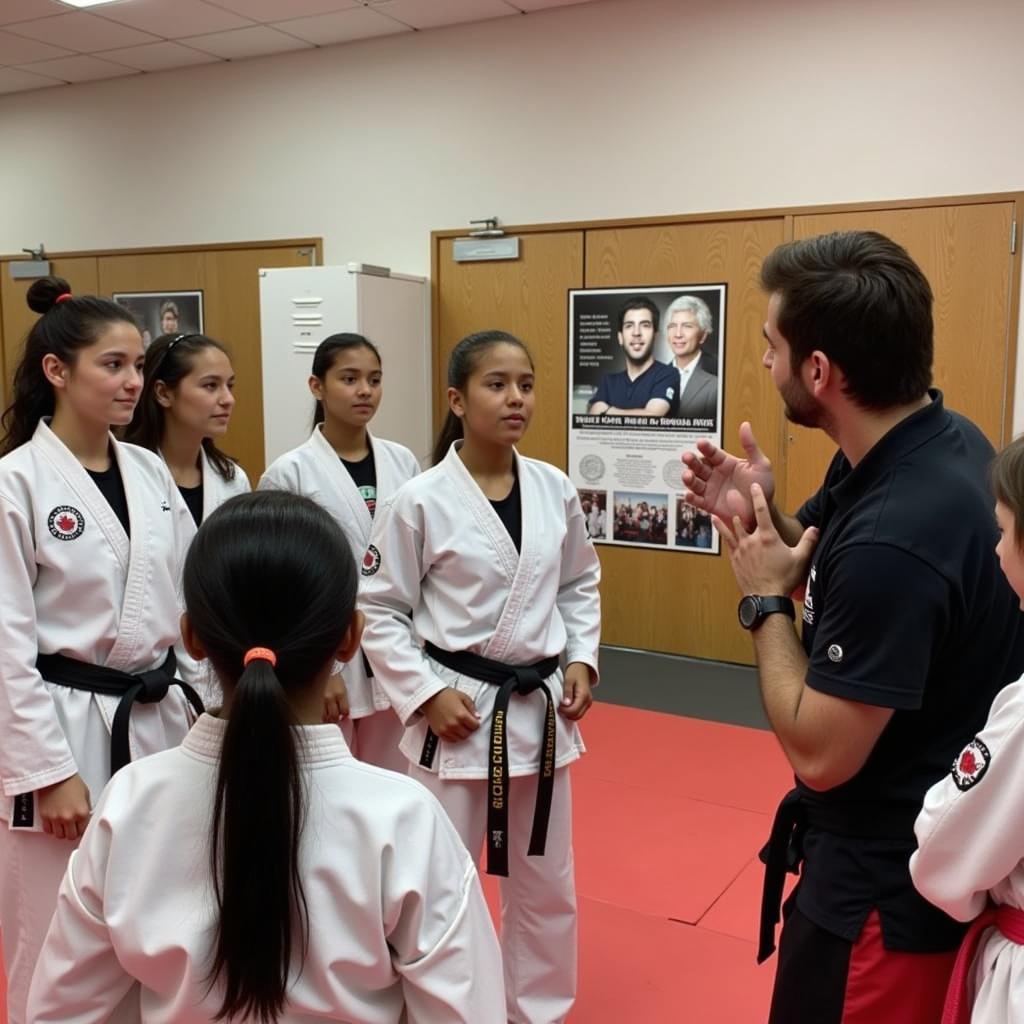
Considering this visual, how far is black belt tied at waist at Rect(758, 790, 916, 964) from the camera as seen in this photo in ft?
4.22

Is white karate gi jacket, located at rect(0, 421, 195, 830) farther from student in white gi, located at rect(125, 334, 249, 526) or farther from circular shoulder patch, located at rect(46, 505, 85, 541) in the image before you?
student in white gi, located at rect(125, 334, 249, 526)

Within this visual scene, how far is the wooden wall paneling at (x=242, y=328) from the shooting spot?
6055 millimetres

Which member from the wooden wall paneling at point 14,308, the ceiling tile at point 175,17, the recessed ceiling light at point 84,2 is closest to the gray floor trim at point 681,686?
the ceiling tile at point 175,17

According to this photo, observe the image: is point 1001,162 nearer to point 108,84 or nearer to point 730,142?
point 730,142

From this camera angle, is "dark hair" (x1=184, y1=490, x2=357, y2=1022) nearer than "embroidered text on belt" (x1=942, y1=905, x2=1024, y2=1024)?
Yes

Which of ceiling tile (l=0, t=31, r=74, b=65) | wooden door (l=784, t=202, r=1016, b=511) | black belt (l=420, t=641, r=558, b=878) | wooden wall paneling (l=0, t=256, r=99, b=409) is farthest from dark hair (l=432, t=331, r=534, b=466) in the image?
wooden wall paneling (l=0, t=256, r=99, b=409)

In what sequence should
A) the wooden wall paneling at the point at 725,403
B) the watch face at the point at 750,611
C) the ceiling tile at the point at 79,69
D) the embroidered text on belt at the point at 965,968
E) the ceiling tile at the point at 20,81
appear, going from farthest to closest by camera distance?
the ceiling tile at the point at 20,81, the ceiling tile at the point at 79,69, the wooden wall paneling at the point at 725,403, the watch face at the point at 750,611, the embroidered text on belt at the point at 965,968

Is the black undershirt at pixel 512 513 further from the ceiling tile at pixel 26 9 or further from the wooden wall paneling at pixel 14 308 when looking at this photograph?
the wooden wall paneling at pixel 14 308

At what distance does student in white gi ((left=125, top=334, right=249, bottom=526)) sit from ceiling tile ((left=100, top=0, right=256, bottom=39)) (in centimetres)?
296

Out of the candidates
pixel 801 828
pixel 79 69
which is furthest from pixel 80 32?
pixel 801 828

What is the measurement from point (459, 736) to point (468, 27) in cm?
440

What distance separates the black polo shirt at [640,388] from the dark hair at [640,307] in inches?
8.0

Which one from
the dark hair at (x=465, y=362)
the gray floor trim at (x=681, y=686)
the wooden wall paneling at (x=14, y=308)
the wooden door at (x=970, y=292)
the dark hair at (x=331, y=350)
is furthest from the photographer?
the wooden wall paneling at (x=14, y=308)

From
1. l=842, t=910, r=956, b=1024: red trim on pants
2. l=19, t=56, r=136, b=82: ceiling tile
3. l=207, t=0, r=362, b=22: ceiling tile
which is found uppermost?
l=19, t=56, r=136, b=82: ceiling tile
